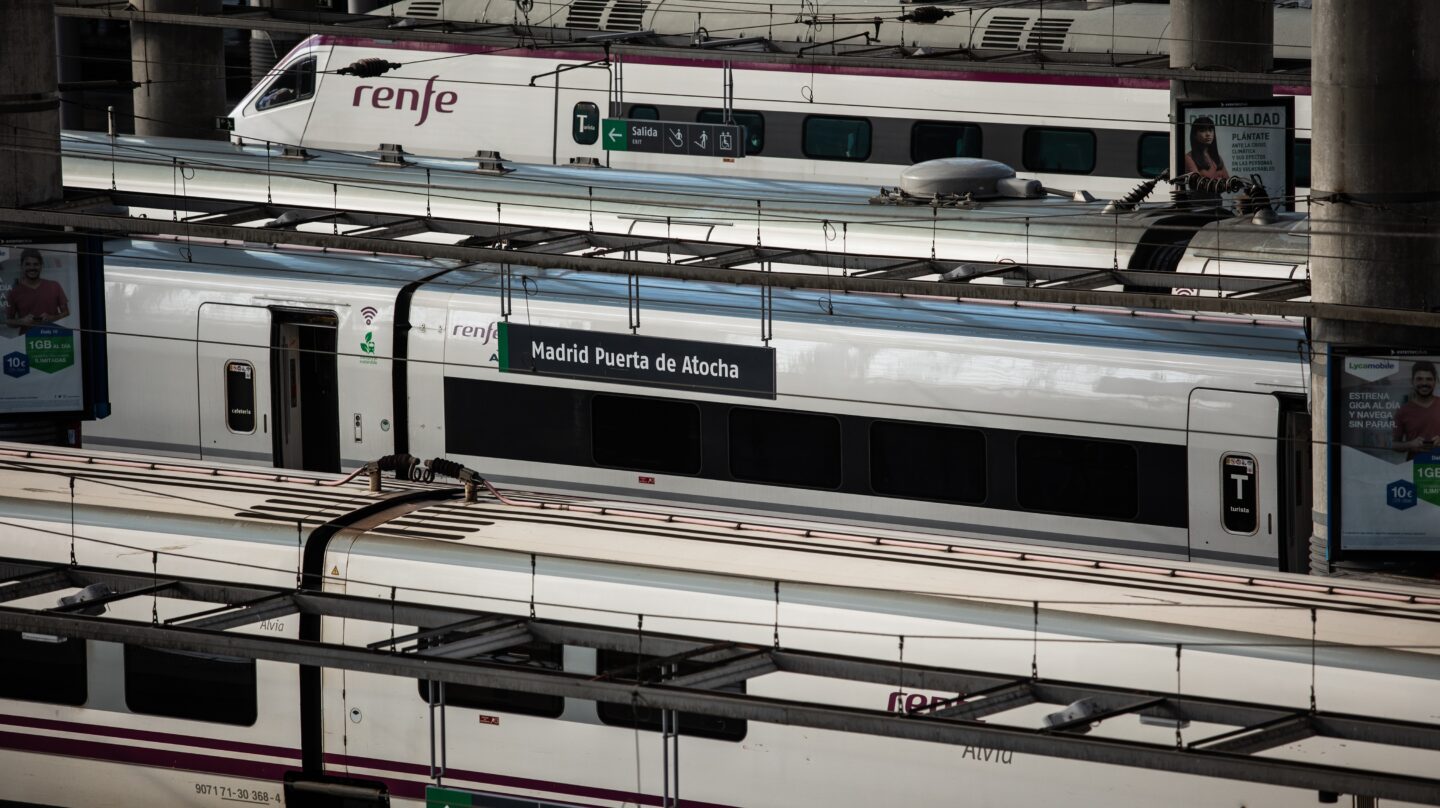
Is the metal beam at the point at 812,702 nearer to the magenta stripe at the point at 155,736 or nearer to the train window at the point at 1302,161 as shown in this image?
the magenta stripe at the point at 155,736

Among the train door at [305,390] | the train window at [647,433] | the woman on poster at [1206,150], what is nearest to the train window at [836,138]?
the woman on poster at [1206,150]

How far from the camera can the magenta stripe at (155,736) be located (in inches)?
510

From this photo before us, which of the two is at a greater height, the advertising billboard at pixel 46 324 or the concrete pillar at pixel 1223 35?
the concrete pillar at pixel 1223 35

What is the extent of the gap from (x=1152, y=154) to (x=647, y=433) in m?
10.1

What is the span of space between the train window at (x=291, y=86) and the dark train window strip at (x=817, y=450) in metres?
12.7

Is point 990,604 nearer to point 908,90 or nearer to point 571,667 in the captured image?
point 571,667

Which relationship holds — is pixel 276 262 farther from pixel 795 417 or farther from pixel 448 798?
pixel 448 798

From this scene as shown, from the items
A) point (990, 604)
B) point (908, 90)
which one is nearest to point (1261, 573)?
point (990, 604)

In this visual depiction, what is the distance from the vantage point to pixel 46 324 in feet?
55.6

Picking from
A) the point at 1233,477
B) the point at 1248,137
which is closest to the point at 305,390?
the point at 1233,477

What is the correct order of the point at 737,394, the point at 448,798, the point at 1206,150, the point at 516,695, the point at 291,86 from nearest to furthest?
1. the point at 448,798
2. the point at 516,695
3. the point at 737,394
4. the point at 1206,150
5. the point at 291,86

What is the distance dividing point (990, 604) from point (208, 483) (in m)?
5.62

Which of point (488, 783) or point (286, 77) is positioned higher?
point (286, 77)

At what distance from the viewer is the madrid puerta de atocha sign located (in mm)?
16219
